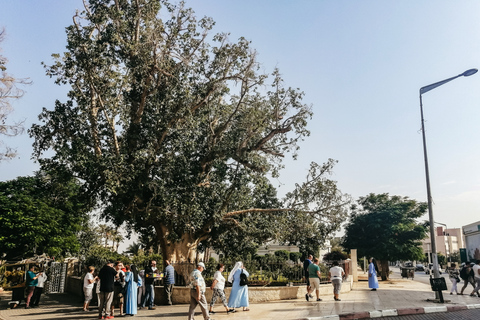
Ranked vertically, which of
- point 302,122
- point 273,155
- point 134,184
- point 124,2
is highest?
point 124,2

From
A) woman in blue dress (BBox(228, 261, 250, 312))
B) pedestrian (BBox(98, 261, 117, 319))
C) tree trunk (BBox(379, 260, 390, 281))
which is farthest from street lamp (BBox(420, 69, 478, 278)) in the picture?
tree trunk (BBox(379, 260, 390, 281))

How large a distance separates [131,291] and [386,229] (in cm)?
2836

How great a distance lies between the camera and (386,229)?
34.6 metres

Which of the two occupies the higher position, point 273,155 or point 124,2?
point 124,2

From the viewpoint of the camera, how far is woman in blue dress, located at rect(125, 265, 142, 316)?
11867 mm

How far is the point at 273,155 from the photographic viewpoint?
21.0 m

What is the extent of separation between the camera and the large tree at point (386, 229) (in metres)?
33.7

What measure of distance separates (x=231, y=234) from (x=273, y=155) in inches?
200

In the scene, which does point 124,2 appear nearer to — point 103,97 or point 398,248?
point 103,97

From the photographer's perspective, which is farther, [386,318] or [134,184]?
[134,184]

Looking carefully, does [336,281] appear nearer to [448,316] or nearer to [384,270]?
[448,316]

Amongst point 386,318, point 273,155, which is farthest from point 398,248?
point 386,318

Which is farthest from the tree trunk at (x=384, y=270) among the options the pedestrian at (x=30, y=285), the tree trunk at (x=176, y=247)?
the pedestrian at (x=30, y=285)

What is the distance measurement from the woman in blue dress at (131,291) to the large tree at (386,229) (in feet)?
90.4
